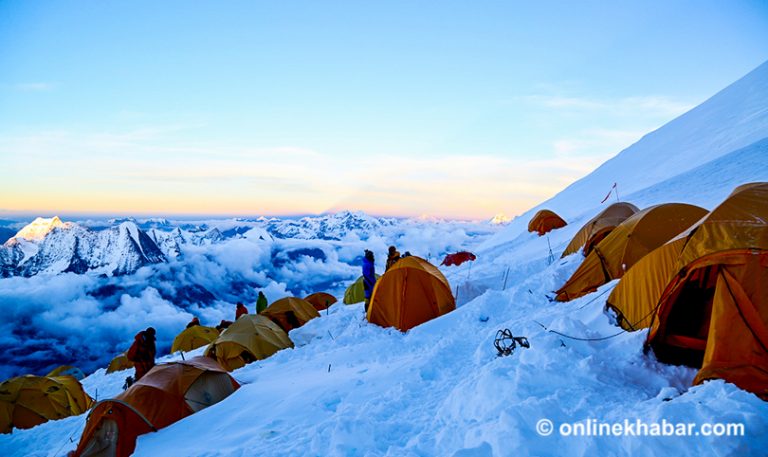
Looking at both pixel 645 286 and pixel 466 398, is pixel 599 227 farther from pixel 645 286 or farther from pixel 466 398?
pixel 466 398

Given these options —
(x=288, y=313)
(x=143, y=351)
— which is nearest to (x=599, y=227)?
(x=288, y=313)

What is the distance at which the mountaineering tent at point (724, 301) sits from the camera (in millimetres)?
4527

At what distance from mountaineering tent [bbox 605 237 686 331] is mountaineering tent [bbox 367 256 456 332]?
5.55m

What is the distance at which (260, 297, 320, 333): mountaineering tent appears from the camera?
65.0ft

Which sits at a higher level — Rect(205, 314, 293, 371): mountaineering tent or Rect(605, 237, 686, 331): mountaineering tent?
Result: Rect(605, 237, 686, 331): mountaineering tent

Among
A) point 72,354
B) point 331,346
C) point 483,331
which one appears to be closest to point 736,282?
point 483,331

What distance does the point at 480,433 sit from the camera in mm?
4066

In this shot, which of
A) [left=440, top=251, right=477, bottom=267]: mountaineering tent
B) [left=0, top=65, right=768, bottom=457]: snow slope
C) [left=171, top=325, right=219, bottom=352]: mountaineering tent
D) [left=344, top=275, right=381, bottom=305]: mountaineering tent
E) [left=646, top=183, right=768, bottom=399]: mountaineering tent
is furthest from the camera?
[left=440, top=251, right=477, bottom=267]: mountaineering tent

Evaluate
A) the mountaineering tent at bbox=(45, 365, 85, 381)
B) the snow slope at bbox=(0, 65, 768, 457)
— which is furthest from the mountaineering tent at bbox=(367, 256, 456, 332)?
the mountaineering tent at bbox=(45, 365, 85, 381)

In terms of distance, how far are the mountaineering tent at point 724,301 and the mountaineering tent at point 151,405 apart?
8.50m

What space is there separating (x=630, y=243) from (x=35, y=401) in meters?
25.6

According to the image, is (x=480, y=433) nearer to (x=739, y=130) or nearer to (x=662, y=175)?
(x=662, y=175)

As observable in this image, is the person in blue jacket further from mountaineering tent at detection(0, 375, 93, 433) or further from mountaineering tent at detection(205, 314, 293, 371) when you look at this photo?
mountaineering tent at detection(0, 375, 93, 433)

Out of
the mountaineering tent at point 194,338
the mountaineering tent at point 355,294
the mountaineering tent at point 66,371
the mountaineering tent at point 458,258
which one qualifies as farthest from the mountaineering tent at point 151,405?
the mountaineering tent at point 66,371
